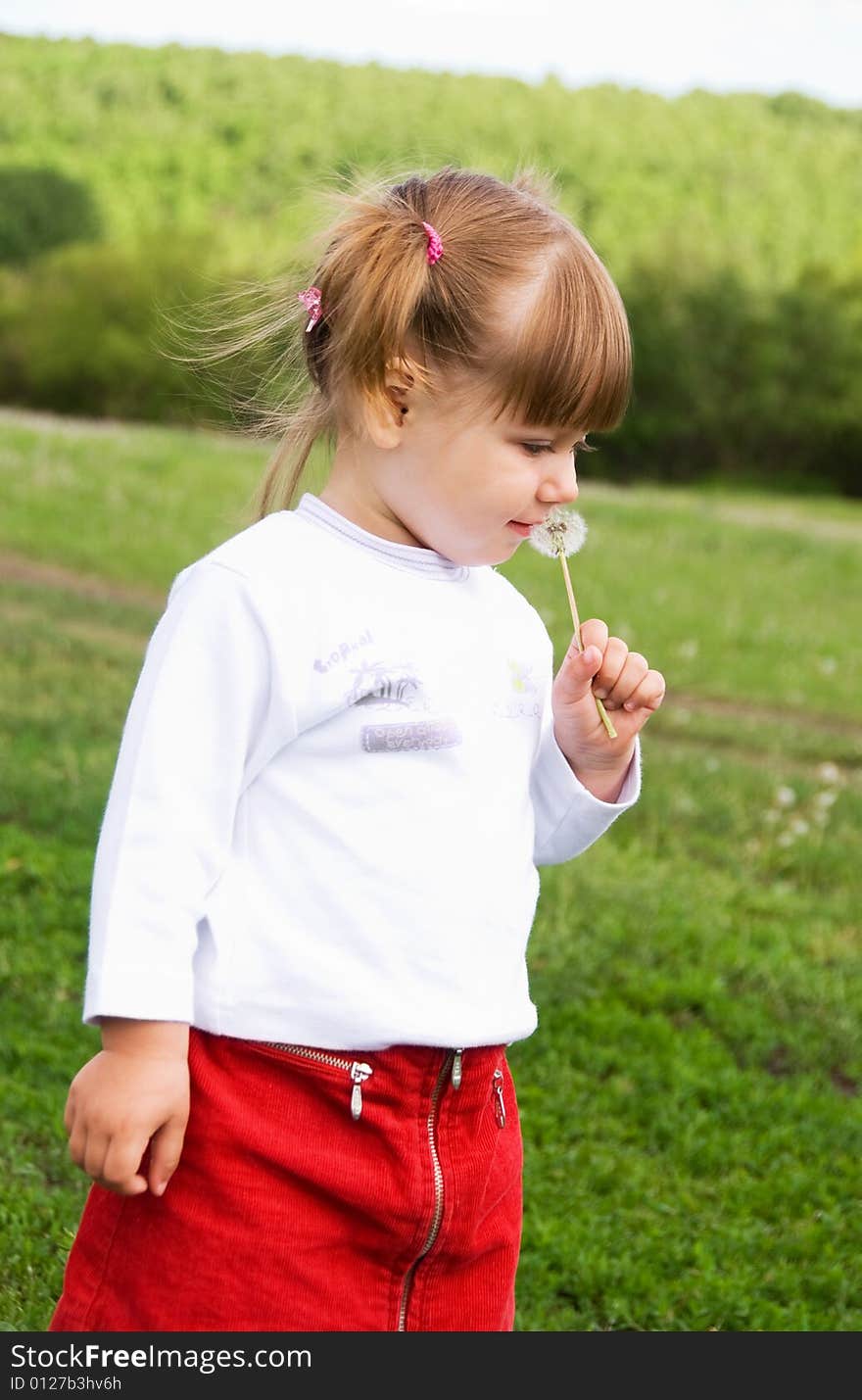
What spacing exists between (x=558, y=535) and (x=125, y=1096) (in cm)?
88

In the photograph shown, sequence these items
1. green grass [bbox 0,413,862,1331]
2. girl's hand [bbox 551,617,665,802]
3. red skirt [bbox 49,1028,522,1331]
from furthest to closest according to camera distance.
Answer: green grass [bbox 0,413,862,1331]
girl's hand [bbox 551,617,665,802]
red skirt [bbox 49,1028,522,1331]

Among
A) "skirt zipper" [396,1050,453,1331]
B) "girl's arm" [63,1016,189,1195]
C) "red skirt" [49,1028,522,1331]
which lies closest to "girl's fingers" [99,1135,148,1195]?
"girl's arm" [63,1016,189,1195]

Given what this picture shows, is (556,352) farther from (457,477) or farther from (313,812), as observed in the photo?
(313,812)

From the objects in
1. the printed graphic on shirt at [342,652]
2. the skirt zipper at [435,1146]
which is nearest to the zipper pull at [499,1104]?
the skirt zipper at [435,1146]

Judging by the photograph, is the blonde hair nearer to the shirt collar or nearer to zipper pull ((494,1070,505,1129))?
the shirt collar

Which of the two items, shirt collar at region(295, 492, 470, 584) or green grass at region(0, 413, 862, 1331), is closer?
shirt collar at region(295, 492, 470, 584)

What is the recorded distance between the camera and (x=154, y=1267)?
178 cm

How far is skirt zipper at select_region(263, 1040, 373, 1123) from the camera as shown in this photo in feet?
5.86

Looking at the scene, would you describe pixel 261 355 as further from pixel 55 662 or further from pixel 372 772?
pixel 55 662

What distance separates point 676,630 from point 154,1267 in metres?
8.00

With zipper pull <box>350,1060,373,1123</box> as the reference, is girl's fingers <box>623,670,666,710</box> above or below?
above

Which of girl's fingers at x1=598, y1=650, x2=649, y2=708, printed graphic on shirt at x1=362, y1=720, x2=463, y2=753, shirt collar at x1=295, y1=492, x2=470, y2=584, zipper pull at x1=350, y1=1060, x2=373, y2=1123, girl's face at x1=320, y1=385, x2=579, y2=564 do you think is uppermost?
girl's face at x1=320, y1=385, x2=579, y2=564

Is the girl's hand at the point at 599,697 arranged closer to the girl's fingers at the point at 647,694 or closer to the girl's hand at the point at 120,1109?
the girl's fingers at the point at 647,694

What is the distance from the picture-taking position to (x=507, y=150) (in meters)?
33.5
